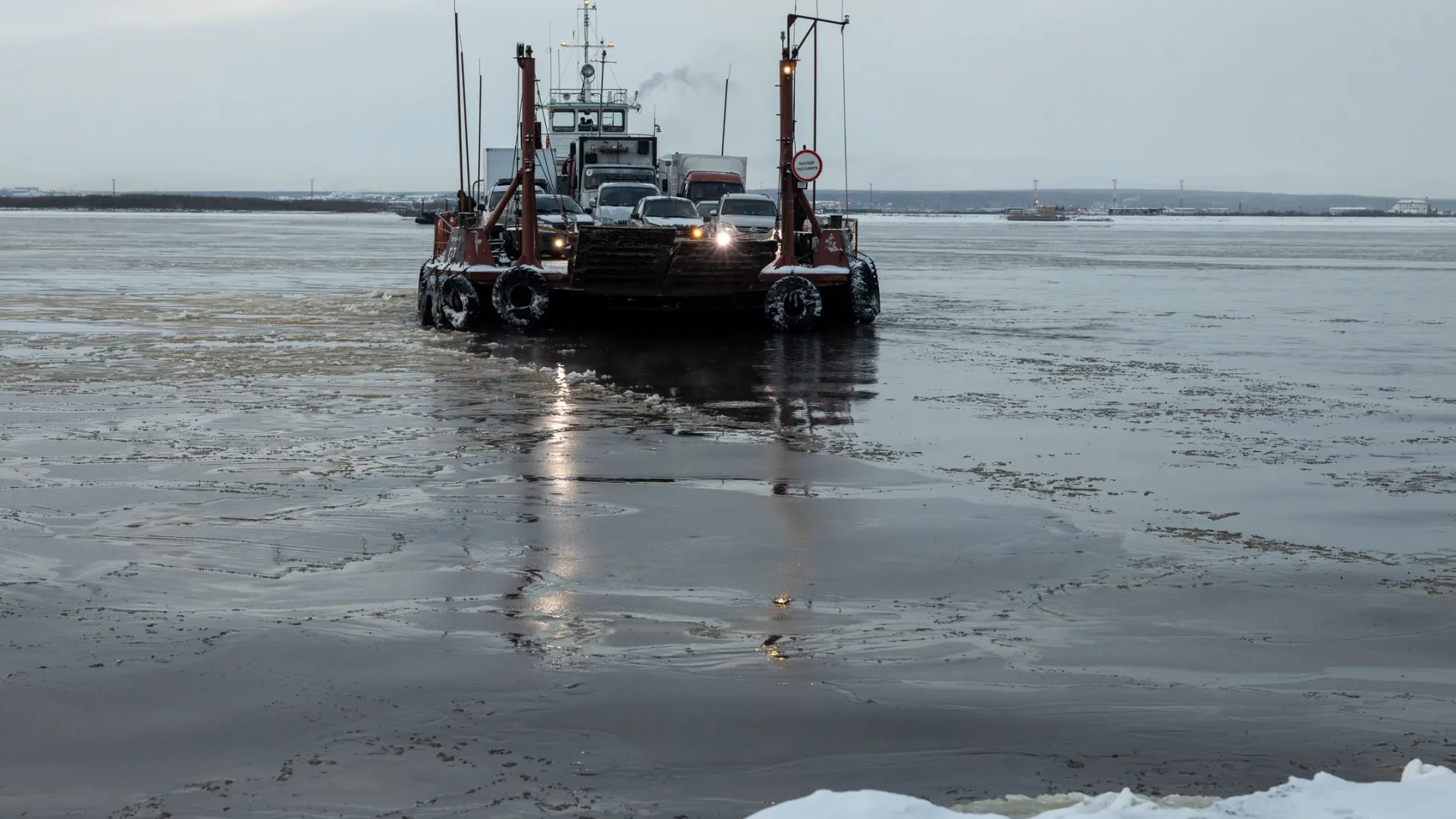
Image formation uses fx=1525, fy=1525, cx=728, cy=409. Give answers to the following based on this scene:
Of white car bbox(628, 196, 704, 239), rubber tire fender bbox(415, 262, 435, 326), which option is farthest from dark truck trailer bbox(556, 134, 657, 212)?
rubber tire fender bbox(415, 262, 435, 326)

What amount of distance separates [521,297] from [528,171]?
68.4 inches

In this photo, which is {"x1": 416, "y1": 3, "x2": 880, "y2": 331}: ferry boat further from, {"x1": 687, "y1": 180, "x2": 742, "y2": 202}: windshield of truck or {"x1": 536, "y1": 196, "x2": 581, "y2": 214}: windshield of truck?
{"x1": 687, "y1": 180, "x2": 742, "y2": 202}: windshield of truck

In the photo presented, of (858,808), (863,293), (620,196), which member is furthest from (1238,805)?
(620,196)

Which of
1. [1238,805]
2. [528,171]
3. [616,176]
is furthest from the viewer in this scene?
[616,176]

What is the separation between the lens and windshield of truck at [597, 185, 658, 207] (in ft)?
92.9

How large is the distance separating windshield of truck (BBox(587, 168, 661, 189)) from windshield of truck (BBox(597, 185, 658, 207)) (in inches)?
70.3

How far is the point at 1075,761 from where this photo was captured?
182 inches

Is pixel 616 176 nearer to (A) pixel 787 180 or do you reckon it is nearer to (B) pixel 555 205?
(B) pixel 555 205

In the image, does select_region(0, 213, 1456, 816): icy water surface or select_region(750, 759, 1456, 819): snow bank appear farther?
select_region(0, 213, 1456, 816): icy water surface

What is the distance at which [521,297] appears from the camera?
2111 centimetres

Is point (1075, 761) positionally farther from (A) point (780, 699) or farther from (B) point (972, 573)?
(B) point (972, 573)

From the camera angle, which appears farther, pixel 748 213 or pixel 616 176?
pixel 616 176

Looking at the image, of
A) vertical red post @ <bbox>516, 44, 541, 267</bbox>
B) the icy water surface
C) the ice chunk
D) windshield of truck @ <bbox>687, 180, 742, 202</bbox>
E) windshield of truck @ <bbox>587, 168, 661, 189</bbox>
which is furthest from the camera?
windshield of truck @ <bbox>687, 180, 742, 202</bbox>

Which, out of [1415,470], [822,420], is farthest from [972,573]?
[822,420]
